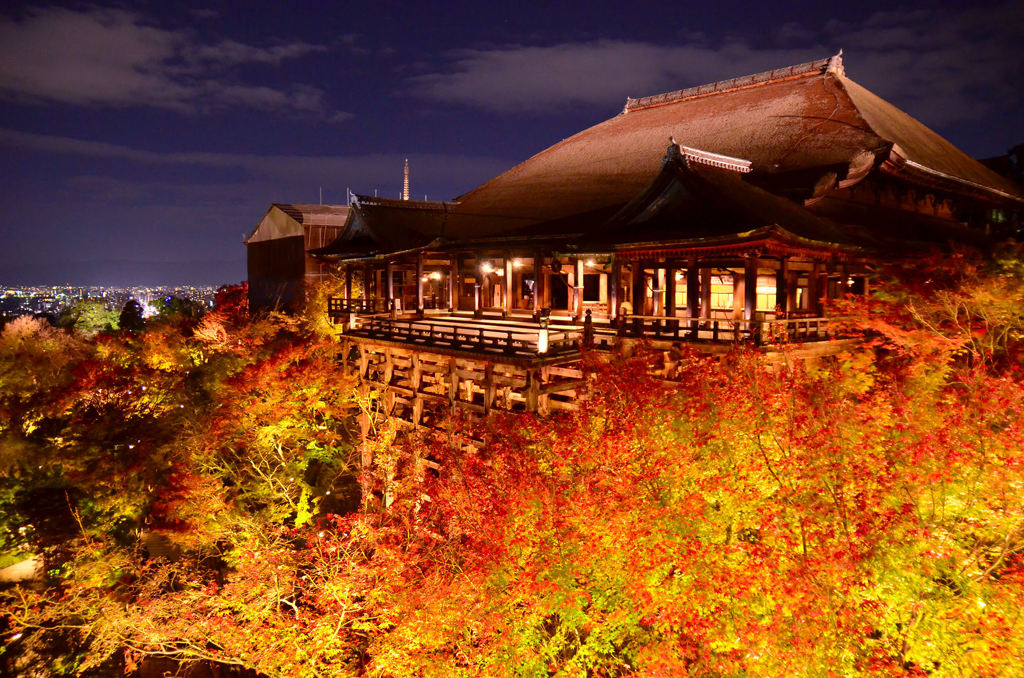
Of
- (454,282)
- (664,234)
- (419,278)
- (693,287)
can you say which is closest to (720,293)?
(693,287)

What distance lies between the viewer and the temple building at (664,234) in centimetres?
1647

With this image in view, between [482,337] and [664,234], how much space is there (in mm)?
6146

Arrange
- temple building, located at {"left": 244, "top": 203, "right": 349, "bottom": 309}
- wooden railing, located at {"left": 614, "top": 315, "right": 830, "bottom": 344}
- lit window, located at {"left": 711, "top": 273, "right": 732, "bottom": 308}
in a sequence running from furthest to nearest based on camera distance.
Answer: temple building, located at {"left": 244, "top": 203, "right": 349, "bottom": 309}, lit window, located at {"left": 711, "top": 273, "right": 732, "bottom": 308}, wooden railing, located at {"left": 614, "top": 315, "right": 830, "bottom": 344}

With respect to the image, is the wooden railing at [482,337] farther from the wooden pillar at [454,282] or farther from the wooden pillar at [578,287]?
the wooden pillar at [454,282]

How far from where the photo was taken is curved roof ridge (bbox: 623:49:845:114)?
27375mm

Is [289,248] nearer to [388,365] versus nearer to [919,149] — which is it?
[388,365]

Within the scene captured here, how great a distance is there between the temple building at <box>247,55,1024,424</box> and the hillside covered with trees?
5.45 feet

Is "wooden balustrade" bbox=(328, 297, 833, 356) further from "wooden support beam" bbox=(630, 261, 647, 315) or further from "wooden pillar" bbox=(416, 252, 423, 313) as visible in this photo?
"wooden support beam" bbox=(630, 261, 647, 315)

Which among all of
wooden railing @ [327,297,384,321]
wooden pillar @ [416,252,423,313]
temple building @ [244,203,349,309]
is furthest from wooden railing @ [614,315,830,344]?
temple building @ [244,203,349,309]

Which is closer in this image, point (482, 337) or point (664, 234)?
point (664, 234)

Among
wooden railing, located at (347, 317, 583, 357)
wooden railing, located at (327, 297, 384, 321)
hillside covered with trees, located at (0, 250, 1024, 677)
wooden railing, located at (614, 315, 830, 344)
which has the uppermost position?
wooden railing, located at (327, 297, 384, 321)

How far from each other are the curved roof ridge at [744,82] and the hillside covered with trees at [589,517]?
512 inches

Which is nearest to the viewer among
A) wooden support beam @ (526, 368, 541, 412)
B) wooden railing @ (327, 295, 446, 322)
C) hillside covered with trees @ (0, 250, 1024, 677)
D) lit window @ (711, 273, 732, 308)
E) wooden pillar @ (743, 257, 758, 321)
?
hillside covered with trees @ (0, 250, 1024, 677)

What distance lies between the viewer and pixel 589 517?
11.9 meters
